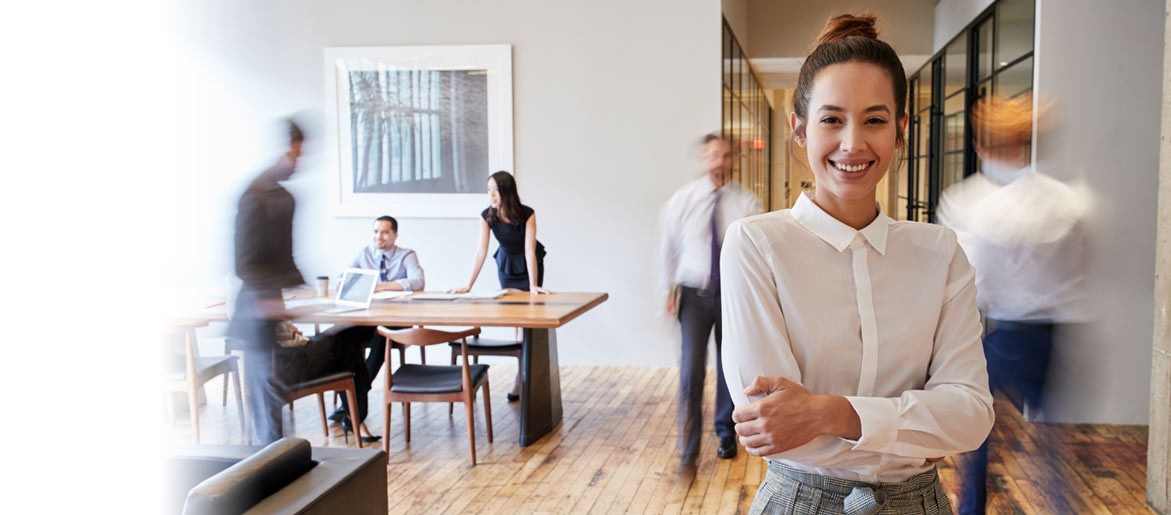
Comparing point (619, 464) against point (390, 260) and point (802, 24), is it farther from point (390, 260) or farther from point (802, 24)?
point (802, 24)

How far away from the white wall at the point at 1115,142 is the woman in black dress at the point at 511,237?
9.84 feet

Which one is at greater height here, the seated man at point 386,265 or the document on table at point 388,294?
the seated man at point 386,265

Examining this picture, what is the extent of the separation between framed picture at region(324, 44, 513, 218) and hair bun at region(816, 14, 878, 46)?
5.68m

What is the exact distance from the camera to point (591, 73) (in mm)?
6633

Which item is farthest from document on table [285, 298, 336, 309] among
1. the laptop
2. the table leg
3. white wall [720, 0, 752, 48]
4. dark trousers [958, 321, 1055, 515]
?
white wall [720, 0, 752, 48]

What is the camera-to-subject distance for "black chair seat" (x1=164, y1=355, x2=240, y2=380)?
454 centimetres

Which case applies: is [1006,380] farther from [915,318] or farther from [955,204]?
[915,318]

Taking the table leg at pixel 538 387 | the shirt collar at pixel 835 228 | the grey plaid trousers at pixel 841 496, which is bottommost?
the table leg at pixel 538 387

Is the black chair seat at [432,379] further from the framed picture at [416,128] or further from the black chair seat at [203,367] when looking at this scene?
the framed picture at [416,128]

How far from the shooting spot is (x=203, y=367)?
4.66 metres

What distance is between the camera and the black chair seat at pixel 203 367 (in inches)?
179

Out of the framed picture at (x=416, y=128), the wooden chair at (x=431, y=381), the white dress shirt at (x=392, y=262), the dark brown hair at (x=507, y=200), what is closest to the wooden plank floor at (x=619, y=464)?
the wooden chair at (x=431, y=381)

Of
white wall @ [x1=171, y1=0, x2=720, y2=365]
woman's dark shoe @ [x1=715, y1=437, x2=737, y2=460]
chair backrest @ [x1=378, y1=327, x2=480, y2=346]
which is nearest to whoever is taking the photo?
chair backrest @ [x1=378, y1=327, x2=480, y2=346]

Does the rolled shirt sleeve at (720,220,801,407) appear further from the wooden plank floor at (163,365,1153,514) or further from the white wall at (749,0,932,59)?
the white wall at (749,0,932,59)
